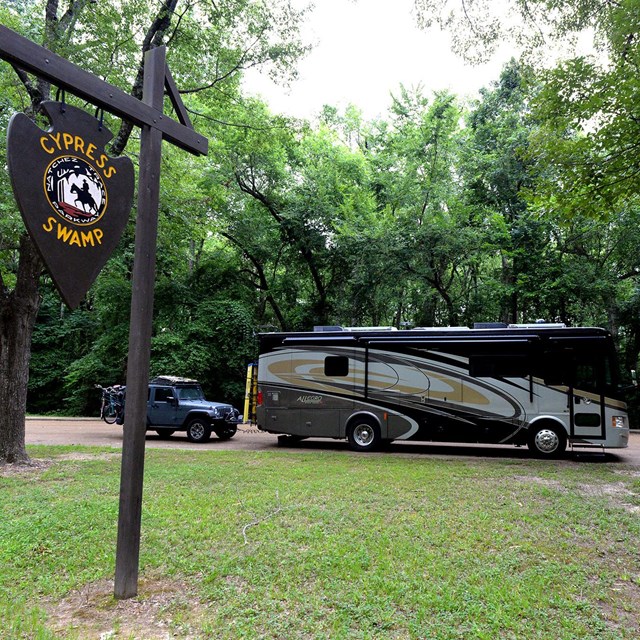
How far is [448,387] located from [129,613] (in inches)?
391

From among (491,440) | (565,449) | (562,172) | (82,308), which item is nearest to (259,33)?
(562,172)

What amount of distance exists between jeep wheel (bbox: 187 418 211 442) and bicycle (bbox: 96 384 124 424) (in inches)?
180

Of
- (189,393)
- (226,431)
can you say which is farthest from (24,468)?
(226,431)

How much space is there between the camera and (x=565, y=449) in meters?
11.7

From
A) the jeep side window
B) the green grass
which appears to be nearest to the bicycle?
the jeep side window

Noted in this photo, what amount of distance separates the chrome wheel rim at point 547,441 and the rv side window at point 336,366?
475 cm

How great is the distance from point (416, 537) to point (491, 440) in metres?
7.53

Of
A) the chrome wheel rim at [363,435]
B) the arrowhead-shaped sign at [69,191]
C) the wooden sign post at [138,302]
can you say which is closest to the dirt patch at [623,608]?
the wooden sign post at [138,302]

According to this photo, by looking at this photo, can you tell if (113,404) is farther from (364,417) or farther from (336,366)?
(364,417)

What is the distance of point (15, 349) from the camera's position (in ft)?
32.3

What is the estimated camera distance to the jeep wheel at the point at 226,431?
15.7m

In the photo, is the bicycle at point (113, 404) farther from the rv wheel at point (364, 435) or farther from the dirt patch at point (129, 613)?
the dirt patch at point (129, 613)

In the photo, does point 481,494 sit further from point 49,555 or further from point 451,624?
point 49,555

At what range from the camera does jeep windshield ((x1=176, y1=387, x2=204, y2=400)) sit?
15586mm
